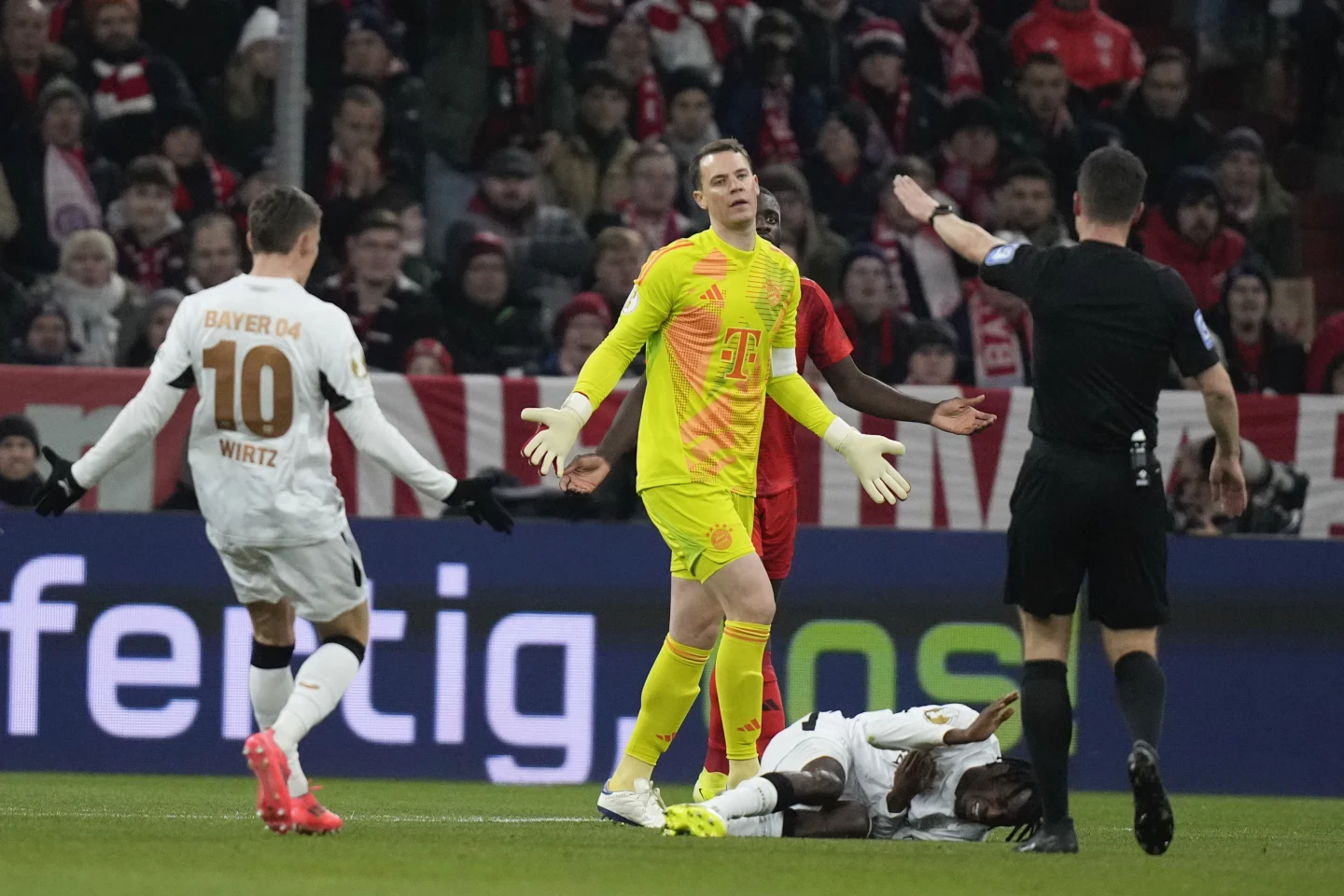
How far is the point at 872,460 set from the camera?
7391 millimetres

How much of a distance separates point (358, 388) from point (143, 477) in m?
3.75

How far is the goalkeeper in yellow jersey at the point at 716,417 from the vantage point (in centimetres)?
726

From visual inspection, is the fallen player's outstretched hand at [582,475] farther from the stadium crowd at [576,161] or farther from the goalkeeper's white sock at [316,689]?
the stadium crowd at [576,161]

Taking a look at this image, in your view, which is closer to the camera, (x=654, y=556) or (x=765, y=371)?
(x=765, y=371)

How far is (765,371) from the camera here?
295 inches

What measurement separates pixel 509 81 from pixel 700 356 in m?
6.49

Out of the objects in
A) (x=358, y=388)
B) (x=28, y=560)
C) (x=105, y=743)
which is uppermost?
(x=358, y=388)

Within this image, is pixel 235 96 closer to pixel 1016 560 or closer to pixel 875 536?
pixel 875 536

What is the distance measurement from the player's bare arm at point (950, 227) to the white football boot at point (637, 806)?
2129 mm

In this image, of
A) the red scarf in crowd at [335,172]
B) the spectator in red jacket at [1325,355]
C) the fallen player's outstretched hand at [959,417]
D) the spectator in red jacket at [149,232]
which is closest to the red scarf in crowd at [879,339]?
the spectator in red jacket at [1325,355]

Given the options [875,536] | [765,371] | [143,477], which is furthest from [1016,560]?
[143,477]

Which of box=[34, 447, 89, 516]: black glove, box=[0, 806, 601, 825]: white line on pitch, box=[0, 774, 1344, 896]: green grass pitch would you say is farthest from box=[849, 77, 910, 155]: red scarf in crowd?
box=[34, 447, 89, 516]: black glove

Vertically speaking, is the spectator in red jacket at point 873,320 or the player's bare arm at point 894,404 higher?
the spectator in red jacket at point 873,320

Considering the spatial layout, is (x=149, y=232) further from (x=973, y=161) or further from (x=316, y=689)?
(x=316, y=689)
